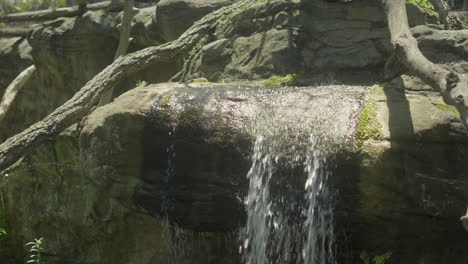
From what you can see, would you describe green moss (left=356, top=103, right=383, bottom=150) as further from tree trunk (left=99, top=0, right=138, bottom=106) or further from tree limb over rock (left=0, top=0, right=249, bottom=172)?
tree trunk (left=99, top=0, right=138, bottom=106)

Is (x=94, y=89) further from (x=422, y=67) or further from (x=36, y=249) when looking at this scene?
(x=422, y=67)

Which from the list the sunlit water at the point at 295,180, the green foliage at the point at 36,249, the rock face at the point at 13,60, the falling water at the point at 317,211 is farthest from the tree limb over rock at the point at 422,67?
the rock face at the point at 13,60

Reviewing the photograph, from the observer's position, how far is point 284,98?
5.57 metres

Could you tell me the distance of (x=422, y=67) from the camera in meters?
4.75

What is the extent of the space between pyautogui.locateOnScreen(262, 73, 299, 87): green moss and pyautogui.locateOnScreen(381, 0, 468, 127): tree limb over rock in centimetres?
141

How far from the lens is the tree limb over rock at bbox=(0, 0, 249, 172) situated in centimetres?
716

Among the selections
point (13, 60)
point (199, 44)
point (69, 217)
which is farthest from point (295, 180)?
point (13, 60)

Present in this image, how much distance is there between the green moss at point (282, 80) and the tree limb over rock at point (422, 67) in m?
1.41

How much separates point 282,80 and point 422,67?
2.50 metres

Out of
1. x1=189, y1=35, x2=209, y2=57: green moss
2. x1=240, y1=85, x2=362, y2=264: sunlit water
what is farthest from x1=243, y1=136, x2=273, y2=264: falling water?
x1=189, y1=35, x2=209, y2=57: green moss

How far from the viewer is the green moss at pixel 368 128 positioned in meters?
4.71

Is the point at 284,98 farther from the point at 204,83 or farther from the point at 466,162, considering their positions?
the point at 466,162

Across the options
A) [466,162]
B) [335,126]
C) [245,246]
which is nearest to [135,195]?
[245,246]

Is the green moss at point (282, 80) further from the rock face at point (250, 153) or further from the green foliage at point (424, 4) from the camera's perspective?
the green foliage at point (424, 4)
